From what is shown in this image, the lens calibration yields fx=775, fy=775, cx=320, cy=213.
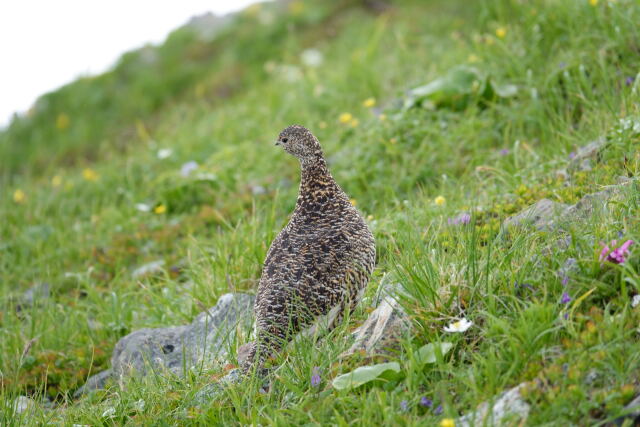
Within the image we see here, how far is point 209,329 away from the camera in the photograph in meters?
5.22

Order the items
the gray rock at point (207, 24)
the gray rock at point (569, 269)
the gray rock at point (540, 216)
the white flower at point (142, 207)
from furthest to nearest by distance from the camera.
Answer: the gray rock at point (207, 24), the white flower at point (142, 207), the gray rock at point (540, 216), the gray rock at point (569, 269)

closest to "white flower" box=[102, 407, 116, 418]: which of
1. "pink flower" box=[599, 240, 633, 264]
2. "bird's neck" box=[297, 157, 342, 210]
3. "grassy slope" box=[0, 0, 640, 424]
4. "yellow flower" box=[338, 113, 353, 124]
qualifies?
"grassy slope" box=[0, 0, 640, 424]

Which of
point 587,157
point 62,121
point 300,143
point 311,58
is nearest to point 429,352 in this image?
point 300,143

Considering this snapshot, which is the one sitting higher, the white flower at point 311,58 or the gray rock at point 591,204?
the white flower at point 311,58

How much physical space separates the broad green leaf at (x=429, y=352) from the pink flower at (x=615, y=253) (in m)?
0.85

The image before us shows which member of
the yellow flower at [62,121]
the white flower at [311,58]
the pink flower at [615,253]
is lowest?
the pink flower at [615,253]

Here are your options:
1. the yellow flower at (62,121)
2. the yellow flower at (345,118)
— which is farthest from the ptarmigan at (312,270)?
the yellow flower at (62,121)

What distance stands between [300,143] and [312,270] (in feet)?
4.05

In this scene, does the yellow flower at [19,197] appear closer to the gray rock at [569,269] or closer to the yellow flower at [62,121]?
the yellow flower at [62,121]

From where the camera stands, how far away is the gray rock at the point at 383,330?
3.96 meters

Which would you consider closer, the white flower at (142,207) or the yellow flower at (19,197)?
the white flower at (142,207)

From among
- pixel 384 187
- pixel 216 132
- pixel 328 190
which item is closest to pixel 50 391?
pixel 328 190

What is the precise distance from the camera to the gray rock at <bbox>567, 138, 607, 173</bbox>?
17.8ft

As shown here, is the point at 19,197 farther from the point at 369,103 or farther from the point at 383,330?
the point at 383,330
